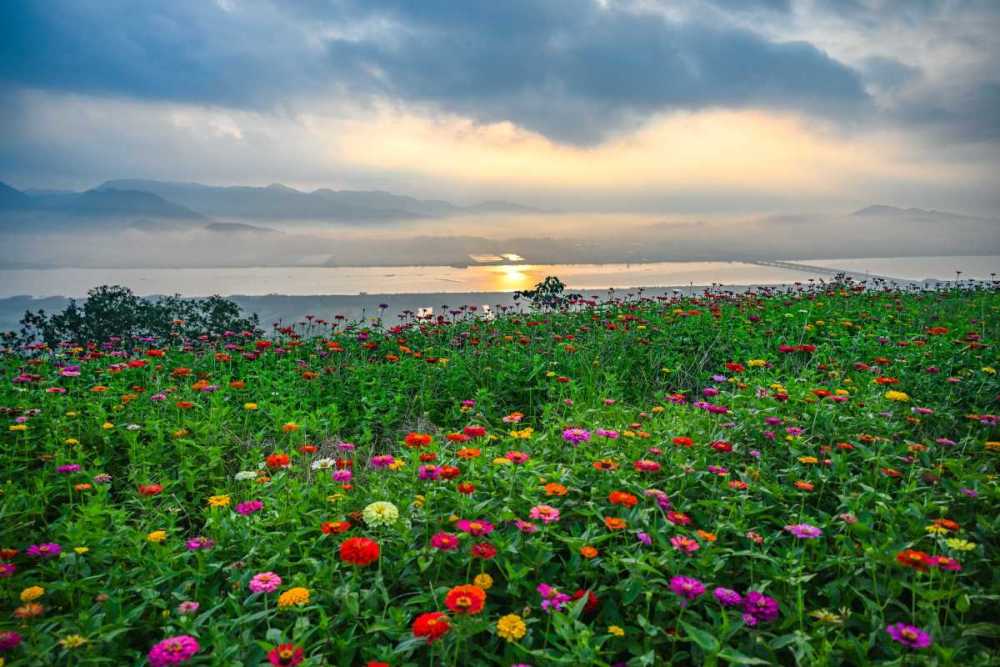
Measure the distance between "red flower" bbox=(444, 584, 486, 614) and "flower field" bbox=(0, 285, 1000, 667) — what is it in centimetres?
1

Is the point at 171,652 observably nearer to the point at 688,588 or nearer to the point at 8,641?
the point at 8,641

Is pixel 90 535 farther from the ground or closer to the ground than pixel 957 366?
closer to the ground

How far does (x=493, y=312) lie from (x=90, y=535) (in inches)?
271

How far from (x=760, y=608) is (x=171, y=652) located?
1936 mm

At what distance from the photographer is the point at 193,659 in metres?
1.95

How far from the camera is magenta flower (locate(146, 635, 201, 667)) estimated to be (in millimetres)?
1708

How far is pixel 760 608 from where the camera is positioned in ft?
6.94

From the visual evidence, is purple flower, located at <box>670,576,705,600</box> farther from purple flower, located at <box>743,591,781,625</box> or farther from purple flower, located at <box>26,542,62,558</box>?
purple flower, located at <box>26,542,62,558</box>

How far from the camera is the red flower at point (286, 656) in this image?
1680 millimetres

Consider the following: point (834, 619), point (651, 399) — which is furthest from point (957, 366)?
point (834, 619)

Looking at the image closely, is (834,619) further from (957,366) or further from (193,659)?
(957,366)

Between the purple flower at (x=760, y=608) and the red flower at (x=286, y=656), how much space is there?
152 cm

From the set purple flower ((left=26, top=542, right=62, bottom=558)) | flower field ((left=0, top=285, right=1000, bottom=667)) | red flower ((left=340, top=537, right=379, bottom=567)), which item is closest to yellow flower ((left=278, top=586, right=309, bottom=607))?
flower field ((left=0, top=285, right=1000, bottom=667))

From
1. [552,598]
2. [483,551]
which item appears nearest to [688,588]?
[552,598]
